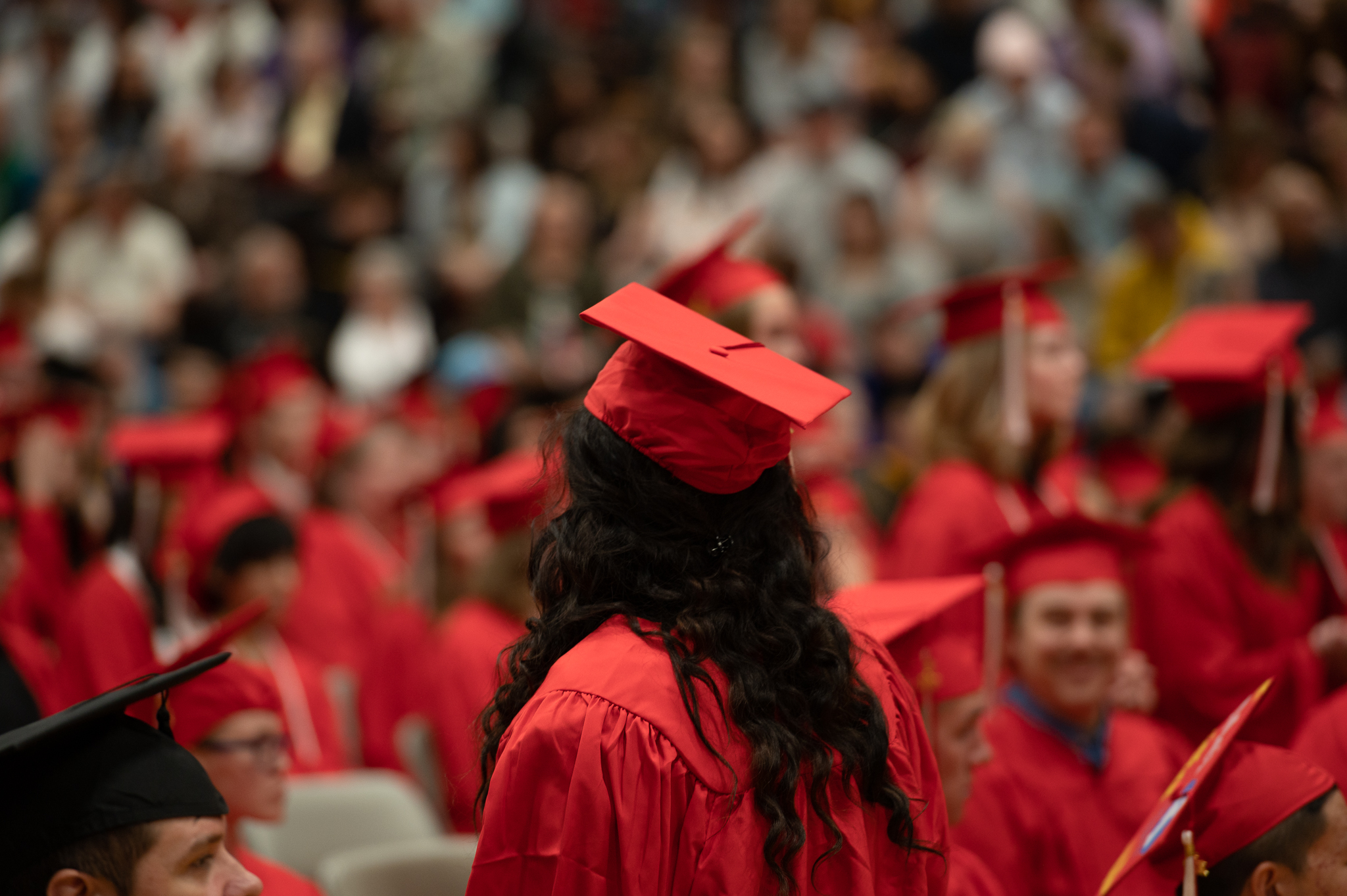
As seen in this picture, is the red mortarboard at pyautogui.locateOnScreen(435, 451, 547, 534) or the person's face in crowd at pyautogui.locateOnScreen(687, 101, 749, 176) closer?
the red mortarboard at pyautogui.locateOnScreen(435, 451, 547, 534)

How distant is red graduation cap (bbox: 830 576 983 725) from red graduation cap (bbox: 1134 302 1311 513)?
1597mm

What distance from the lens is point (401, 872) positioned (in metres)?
3.29

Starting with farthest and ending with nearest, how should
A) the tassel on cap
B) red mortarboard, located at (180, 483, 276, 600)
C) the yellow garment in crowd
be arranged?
the yellow garment in crowd → red mortarboard, located at (180, 483, 276, 600) → the tassel on cap

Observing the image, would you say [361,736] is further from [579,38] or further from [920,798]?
[579,38]

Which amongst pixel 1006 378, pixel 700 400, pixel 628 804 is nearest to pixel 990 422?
pixel 1006 378

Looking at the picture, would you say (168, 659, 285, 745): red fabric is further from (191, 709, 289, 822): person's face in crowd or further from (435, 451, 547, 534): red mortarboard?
(435, 451, 547, 534): red mortarboard

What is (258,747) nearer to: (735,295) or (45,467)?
(735,295)

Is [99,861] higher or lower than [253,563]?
higher

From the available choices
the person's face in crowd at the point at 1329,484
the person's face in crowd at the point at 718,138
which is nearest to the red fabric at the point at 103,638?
the person's face in crowd at the point at 1329,484

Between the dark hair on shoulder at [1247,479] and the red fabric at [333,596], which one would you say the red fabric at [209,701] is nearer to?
the dark hair on shoulder at [1247,479]

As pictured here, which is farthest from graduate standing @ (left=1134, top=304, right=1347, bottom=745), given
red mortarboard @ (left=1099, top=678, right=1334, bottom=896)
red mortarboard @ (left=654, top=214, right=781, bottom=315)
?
red mortarboard @ (left=1099, top=678, right=1334, bottom=896)

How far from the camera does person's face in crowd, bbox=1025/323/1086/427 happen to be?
411cm

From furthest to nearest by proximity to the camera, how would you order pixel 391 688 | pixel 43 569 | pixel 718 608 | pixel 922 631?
pixel 43 569, pixel 391 688, pixel 922 631, pixel 718 608

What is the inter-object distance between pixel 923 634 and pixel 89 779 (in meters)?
1.46
